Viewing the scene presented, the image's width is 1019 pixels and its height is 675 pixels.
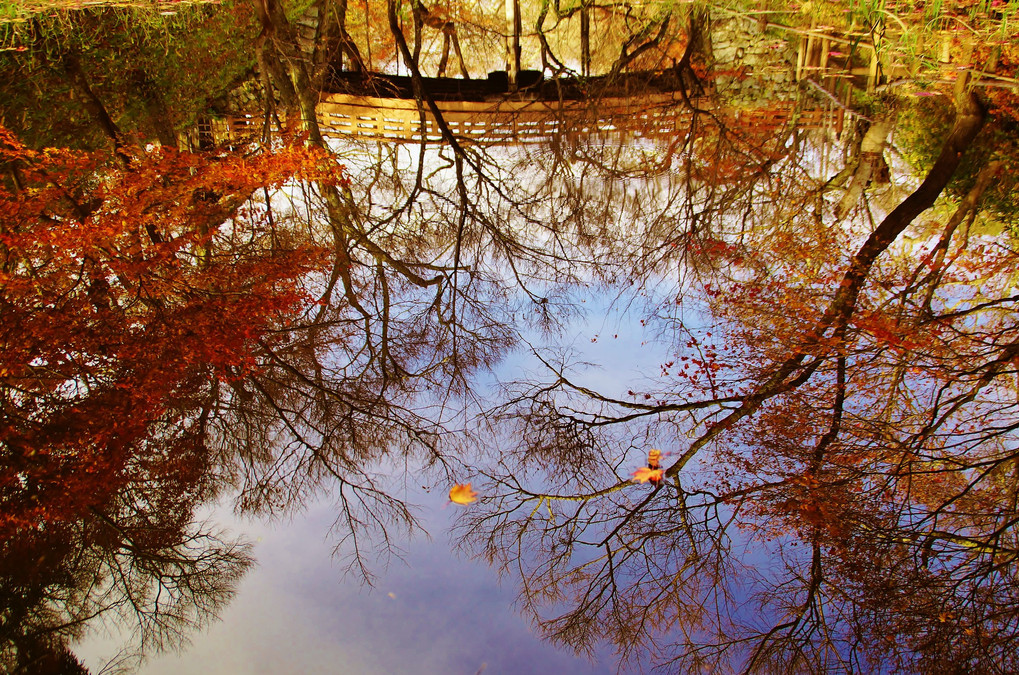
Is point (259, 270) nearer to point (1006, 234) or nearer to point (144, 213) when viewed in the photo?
point (144, 213)

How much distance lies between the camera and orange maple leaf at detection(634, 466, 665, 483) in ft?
13.1

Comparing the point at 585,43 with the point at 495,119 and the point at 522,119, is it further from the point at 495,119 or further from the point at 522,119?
the point at 495,119

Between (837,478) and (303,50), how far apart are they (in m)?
7.35

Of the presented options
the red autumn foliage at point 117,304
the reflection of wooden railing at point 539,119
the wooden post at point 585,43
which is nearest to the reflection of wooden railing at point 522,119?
the reflection of wooden railing at point 539,119

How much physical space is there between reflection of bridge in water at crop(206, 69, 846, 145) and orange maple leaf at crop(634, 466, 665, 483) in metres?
4.66

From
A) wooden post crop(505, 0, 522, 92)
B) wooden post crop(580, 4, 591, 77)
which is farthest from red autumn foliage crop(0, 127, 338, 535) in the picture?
wooden post crop(580, 4, 591, 77)

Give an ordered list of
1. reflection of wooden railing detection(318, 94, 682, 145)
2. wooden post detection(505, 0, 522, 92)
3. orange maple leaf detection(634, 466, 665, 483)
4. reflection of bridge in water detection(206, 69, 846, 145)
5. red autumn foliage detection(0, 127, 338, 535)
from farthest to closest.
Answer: wooden post detection(505, 0, 522, 92) < reflection of wooden railing detection(318, 94, 682, 145) < reflection of bridge in water detection(206, 69, 846, 145) < orange maple leaf detection(634, 466, 665, 483) < red autumn foliage detection(0, 127, 338, 535)

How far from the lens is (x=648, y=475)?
402 centimetres

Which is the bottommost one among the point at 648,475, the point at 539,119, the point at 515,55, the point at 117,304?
the point at 648,475

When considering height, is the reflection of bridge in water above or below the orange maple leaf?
above

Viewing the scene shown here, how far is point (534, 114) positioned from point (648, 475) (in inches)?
212

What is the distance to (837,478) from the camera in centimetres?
364

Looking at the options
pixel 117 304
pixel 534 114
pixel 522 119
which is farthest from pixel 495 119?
pixel 117 304

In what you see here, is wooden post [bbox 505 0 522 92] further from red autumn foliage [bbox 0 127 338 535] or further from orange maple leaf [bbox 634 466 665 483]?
orange maple leaf [bbox 634 466 665 483]
